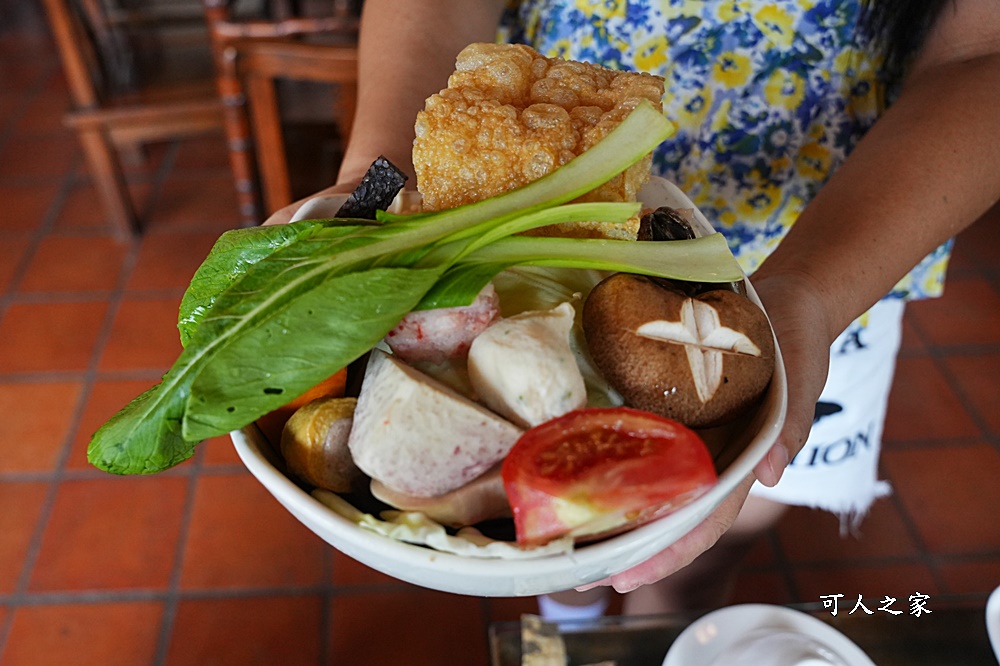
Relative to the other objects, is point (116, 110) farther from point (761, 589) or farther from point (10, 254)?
point (761, 589)

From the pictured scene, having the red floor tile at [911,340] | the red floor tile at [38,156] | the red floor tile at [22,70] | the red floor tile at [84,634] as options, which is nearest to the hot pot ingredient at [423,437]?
the red floor tile at [84,634]

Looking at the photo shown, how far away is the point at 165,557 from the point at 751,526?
3.68 ft

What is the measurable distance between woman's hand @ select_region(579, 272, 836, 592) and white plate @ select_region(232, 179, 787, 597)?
3.2 inches

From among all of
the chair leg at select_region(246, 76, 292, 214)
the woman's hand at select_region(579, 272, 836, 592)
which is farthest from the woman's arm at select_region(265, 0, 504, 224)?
the chair leg at select_region(246, 76, 292, 214)

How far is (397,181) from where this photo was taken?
1.84ft

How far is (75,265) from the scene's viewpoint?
2.27 metres

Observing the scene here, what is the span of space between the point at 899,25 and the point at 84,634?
1.62 m

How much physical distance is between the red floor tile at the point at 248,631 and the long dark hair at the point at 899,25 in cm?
129

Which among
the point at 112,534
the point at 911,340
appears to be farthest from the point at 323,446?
the point at 911,340

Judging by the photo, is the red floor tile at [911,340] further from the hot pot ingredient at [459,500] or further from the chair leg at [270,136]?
the hot pot ingredient at [459,500]

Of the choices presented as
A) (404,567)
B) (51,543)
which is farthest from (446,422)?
(51,543)

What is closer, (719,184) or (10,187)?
(719,184)

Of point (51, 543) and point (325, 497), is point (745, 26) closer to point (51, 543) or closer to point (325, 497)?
point (325, 497)

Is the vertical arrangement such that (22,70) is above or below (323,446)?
below
